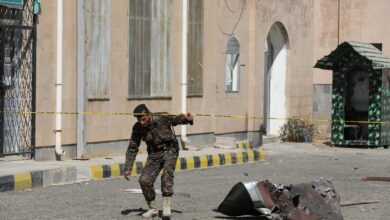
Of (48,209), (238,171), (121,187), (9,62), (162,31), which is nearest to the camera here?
(48,209)

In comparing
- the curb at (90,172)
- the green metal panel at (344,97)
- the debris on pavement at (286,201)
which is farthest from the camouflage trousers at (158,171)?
the green metal panel at (344,97)

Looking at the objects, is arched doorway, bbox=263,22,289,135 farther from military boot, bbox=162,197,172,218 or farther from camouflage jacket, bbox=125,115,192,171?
military boot, bbox=162,197,172,218

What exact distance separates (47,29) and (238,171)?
455cm

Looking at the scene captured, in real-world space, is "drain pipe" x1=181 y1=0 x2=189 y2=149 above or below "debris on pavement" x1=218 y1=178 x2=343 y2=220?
above

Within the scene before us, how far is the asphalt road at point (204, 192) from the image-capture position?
12.2 metres

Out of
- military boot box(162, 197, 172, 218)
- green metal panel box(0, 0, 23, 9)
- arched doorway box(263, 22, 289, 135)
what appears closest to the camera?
military boot box(162, 197, 172, 218)

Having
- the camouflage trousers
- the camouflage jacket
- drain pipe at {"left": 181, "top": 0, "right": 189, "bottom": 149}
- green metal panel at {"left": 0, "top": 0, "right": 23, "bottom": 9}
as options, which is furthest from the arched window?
the camouflage trousers

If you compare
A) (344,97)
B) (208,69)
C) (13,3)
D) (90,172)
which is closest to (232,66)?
(208,69)

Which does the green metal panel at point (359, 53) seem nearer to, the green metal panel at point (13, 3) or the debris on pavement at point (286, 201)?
the green metal panel at point (13, 3)

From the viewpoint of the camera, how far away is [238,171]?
18.4m

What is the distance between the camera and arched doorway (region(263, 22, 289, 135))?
2673cm

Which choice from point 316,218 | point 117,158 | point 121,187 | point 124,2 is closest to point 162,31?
point 124,2

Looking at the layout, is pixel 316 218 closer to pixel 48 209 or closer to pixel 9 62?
pixel 48 209

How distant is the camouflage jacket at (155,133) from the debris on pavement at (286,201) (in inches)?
44.5
